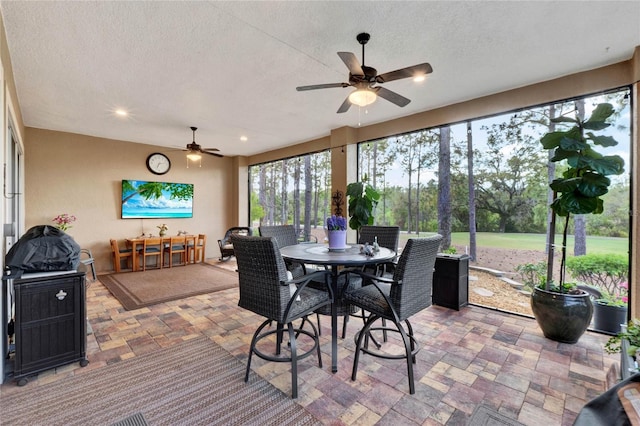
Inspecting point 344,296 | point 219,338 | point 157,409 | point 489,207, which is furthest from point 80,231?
point 489,207

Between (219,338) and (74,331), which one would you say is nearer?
(74,331)

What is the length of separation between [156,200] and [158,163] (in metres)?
0.81

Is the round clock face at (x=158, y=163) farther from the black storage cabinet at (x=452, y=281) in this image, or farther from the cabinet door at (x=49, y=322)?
the black storage cabinet at (x=452, y=281)

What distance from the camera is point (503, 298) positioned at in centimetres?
359

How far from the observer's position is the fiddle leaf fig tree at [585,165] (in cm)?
246

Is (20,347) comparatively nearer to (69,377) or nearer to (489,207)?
(69,377)

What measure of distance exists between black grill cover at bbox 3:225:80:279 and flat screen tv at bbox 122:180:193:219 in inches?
154

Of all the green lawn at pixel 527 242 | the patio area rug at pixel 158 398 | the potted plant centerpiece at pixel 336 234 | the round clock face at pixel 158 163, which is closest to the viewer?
the patio area rug at pixel 158 398

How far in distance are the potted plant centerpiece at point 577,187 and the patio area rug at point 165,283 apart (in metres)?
4.06

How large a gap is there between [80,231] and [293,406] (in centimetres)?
573

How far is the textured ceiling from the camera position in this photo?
6.75 feet

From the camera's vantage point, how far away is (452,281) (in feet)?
11.7

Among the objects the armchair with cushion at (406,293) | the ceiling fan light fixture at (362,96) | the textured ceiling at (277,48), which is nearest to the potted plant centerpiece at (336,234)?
the armchair with cushion at (406,293)

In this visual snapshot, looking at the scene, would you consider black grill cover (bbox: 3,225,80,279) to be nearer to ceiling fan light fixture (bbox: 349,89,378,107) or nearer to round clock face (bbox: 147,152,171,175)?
ceiling fan light fixture (bbox: 349,89,378,107)
